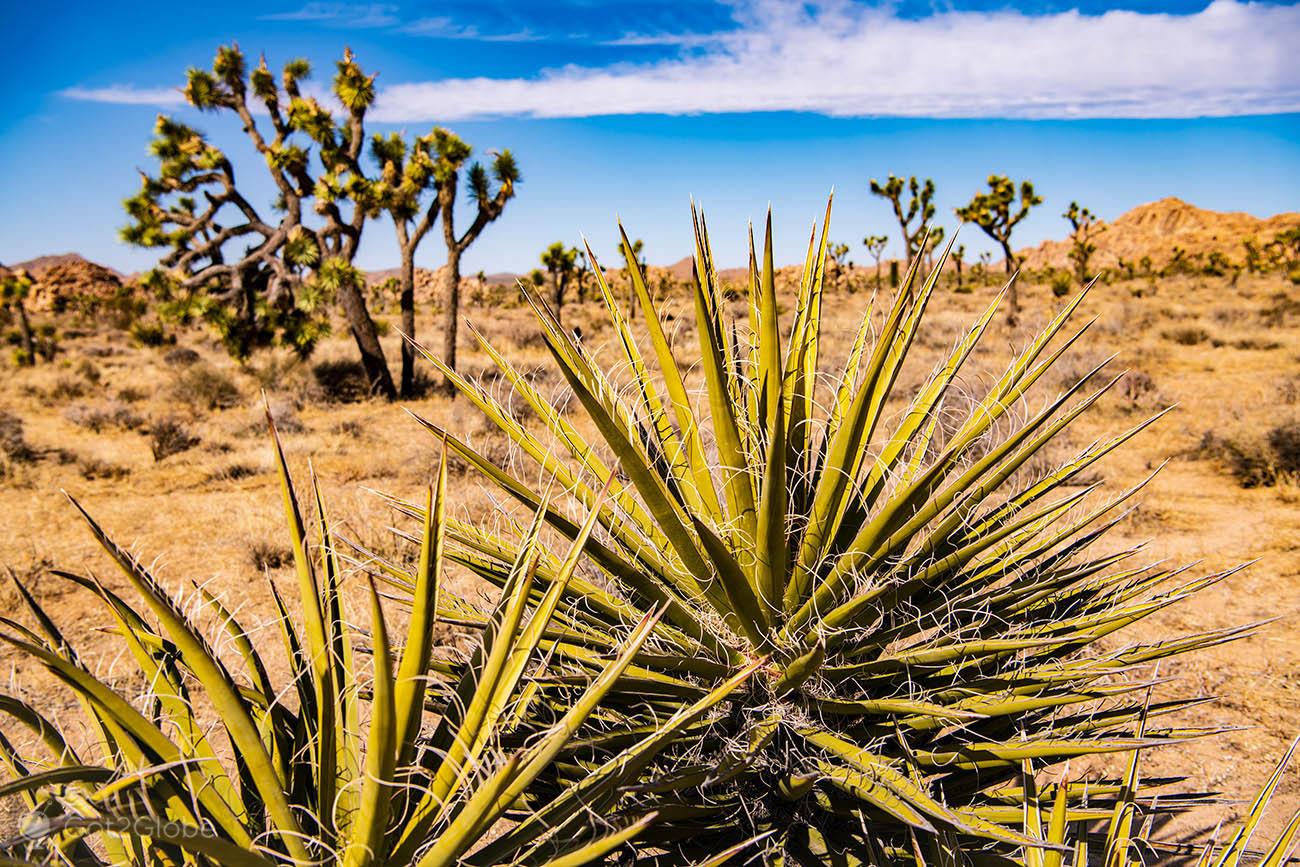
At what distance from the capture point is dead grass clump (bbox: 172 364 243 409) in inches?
569

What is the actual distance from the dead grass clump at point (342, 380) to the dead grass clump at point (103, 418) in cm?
341

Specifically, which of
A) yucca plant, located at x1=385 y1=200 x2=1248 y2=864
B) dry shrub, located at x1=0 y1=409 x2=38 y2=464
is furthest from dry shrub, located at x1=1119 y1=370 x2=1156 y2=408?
dry shrub, located at x1=0 y1=409 x2=38 y2=464

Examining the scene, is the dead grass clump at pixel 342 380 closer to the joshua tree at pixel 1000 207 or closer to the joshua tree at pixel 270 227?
the joshua tree at pixel 270 227

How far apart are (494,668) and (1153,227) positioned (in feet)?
475

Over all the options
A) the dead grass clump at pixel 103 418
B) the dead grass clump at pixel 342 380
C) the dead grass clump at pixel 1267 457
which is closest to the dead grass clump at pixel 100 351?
the dead grass clump at pixel 342 380

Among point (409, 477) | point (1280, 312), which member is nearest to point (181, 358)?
point (409, 477)

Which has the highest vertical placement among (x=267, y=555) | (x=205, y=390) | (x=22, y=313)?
(x=22, y=313)

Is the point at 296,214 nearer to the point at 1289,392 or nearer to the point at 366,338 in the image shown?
the point at 366,338

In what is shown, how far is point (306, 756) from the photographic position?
5.66 ft

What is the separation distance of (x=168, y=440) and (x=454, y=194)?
811 centimetres

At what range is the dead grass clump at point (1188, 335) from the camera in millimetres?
17219

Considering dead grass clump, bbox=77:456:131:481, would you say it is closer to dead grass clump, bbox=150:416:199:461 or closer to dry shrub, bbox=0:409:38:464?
dead grass clump, bbox=150:416:199:461

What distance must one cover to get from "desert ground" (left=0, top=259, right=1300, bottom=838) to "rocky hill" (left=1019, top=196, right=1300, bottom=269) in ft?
307

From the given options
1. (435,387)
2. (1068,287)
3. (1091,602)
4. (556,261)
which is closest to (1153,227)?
(1068,287)
